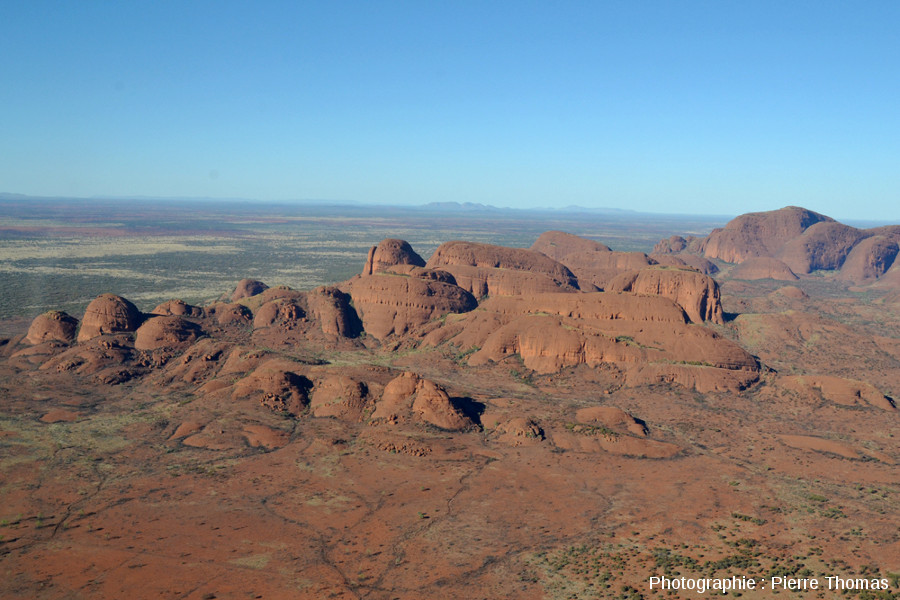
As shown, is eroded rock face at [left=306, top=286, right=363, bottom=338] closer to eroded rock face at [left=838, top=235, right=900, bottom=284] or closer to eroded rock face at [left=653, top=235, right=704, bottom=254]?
eroded rock face at [left=838, top=235, right=900, bottom=284]

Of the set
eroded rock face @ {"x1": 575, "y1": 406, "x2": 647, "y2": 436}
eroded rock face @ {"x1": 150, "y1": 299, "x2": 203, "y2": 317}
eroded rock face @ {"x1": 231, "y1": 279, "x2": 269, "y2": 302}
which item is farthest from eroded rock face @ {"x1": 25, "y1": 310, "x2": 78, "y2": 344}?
eroded rock face @ {"x1": 575, "y1": 406, "x2": 647, "y2": 436}

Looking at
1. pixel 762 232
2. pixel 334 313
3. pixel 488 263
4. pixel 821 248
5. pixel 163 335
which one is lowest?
pixel 163 335

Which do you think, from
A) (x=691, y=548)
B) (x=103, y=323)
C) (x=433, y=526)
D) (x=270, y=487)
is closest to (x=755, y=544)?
(x=691, y=548)

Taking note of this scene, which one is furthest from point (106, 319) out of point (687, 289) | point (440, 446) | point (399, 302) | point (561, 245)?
point (561, 245)

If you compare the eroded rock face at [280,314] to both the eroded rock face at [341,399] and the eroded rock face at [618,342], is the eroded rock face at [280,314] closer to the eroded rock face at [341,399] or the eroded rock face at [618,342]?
the eroded rock face at [618,342]

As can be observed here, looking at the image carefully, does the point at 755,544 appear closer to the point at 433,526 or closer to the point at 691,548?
the point at 691,548

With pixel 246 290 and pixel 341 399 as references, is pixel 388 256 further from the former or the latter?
pixel 341 399
